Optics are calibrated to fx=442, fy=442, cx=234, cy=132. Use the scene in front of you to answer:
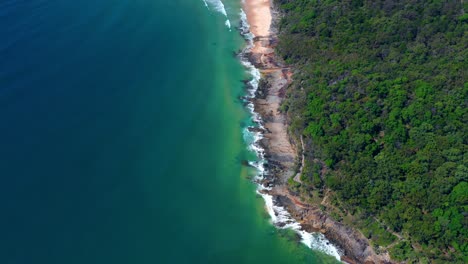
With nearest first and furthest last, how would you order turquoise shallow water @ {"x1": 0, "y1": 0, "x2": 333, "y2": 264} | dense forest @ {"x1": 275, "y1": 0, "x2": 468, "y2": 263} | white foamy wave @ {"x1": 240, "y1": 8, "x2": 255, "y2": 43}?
dense forest @ {"x1": 275, "y1": 0, "x2": 468, "y2": 263} < turquoise shallow water @ {"x1": 0, "y1": 0, "x2": 333, "y2": 264} < white foamy wave @ {"x1": 240, "y1": 8, "x2": 255, "y2": 43}

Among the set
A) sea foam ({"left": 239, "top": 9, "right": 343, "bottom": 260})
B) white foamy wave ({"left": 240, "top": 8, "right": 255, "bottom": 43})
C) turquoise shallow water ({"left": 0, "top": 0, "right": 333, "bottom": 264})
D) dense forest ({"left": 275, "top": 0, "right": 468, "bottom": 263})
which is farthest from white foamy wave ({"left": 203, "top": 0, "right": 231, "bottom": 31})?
dense forest ({"left": 275, "top": 0, "right": 468, "bottom": 263})

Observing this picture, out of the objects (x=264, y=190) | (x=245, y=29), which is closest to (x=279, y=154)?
(x=264, y=190)

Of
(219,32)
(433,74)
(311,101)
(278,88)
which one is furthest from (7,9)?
(433,74)

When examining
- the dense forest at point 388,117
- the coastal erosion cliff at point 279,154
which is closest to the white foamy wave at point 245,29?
the coastal erosion cliff at point 279,154

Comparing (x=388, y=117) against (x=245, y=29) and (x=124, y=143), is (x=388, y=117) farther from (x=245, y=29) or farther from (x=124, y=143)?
(x=245, y=29)

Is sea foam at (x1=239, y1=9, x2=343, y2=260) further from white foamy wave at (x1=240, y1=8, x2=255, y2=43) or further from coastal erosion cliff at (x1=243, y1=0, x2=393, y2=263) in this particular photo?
white foamy wave at (x1=240, y1=8, x2=255, y2=43)

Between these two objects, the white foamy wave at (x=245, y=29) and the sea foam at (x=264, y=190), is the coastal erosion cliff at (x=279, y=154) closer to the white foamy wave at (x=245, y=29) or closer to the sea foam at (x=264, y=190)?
the sea foam at (x=264, y=190)
